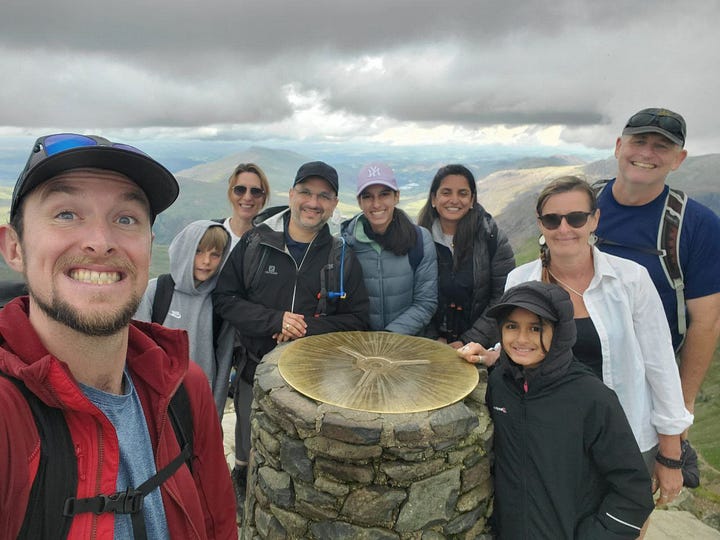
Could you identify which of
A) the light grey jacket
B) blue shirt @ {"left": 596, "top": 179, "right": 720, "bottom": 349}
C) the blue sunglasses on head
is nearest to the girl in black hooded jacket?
blue shirt @ {"left": 596, "top": 179, "right": 720, "bottom": 349}

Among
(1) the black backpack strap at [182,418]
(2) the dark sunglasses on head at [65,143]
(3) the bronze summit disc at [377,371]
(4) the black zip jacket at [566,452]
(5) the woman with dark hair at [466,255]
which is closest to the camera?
(2) the dark sunglasses on head at [65,143]

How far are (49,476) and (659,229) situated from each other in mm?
4942

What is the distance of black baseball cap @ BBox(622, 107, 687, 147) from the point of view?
13.7ft

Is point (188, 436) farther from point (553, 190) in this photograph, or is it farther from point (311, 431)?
point (553, 190)

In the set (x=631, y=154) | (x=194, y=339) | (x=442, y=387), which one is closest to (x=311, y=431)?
(x=442, y=387)

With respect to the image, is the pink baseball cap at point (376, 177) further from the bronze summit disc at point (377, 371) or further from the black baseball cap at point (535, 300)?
the black baseball cap at point (535, 300)

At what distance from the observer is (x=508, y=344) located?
357 centimetres

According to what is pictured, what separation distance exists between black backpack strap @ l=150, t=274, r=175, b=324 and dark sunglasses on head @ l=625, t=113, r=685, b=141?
17.9 ft

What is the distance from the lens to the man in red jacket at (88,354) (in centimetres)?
172

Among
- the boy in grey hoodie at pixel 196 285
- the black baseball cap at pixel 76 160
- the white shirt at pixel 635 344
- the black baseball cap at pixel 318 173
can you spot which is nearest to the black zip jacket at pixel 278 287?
the boy in grey hoodie at pixel 196 285

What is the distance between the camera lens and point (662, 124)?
4.20 m

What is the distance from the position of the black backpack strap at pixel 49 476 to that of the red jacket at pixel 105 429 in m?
0.03

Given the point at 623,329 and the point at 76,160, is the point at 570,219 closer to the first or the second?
the point at 623,329

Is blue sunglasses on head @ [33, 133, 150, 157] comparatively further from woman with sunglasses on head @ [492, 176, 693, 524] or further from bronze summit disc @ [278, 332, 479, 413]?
woman with sunglasses on head @ [492, 176, 693, 524]
